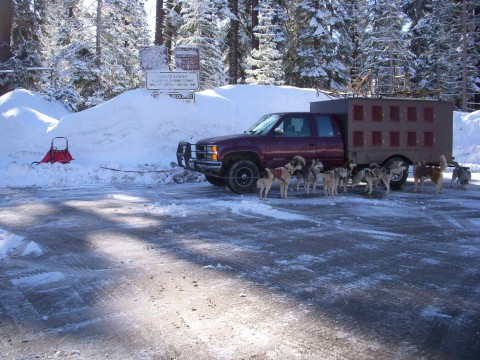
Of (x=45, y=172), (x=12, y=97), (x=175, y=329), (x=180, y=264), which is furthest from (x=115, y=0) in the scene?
(x=175, y=329)

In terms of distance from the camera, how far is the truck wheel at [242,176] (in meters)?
10.9

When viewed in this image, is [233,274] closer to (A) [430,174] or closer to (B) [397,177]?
(A) [430,174]

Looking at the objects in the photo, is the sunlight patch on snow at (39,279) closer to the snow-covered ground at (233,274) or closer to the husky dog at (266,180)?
the snow-covered ground at (233,274)

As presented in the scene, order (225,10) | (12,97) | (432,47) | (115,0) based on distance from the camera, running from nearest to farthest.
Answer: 1. (12,97)
2. (115,0)
3. (225,10)
4. (432,47)

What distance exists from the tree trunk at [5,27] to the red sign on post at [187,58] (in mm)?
10052

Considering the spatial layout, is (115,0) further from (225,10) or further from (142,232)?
(142,232)

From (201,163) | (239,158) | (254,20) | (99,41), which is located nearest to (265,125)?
(239,158)

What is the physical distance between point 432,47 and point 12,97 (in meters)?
31.0

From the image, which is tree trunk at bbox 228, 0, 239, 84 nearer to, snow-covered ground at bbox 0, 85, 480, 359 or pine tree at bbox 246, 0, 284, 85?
pine tree at bbox 246, 0, 284, 85

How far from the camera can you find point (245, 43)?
34594mm

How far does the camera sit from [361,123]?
11867 millimetres

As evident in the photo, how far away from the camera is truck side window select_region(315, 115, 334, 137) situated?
1164cm

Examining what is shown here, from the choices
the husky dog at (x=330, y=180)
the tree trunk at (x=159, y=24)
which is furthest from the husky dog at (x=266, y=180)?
the tree trunk at (x=159, y=24)

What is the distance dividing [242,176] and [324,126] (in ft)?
8.62
